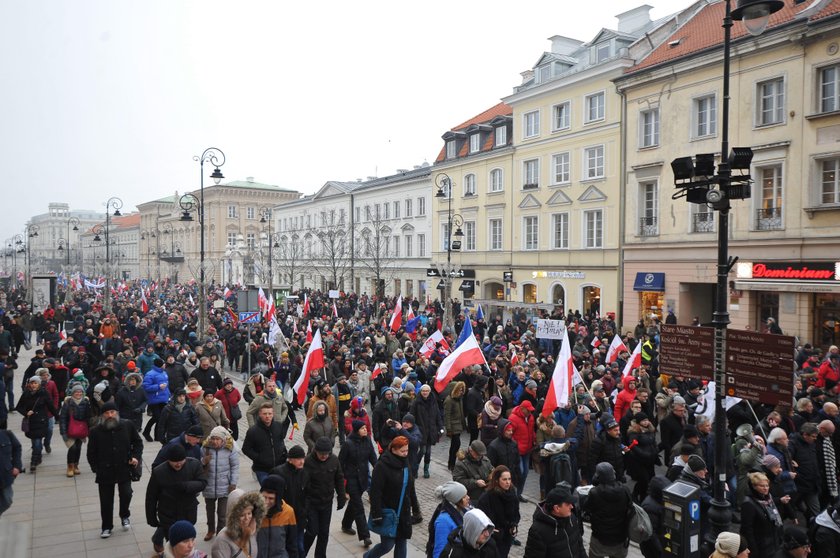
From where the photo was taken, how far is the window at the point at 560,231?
120 feet

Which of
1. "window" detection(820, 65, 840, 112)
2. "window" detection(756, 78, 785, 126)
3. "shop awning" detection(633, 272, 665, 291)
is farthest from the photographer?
"shop awning" detection(633, 272, 665, 291)

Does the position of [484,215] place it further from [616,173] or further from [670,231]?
[670,231]

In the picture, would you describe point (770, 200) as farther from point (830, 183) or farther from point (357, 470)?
point (357, 470)

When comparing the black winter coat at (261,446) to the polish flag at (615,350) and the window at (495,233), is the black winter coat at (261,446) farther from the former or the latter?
the window at (495,233)

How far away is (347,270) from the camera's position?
59438 mm

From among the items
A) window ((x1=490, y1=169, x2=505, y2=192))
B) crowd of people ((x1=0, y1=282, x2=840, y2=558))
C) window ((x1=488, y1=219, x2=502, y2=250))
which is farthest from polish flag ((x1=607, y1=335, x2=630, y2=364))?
window ((x1=490, y1=169, x2=505, y2=192))

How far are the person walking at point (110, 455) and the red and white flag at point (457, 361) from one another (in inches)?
245

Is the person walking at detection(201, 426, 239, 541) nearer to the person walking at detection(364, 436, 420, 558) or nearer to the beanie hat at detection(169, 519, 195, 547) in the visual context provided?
the person walking at detection(364, 436, 420, 558)

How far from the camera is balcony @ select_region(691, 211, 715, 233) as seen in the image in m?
28.0

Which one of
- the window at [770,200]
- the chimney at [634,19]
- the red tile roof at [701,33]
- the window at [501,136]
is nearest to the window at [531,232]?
the window at [501,136]

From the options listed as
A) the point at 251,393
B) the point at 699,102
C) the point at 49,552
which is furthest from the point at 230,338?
the point at 699,102

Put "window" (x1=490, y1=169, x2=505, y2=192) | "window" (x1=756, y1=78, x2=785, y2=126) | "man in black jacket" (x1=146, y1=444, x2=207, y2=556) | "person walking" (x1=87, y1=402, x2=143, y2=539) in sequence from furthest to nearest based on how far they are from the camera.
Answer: "window" (x1=490, y1=169, x2=505, y2=192), "window" (x1=756, y1=78, x2=785, y2=126), "person walking" (x1=87, y1=402, x2=143, y2=539), "man in black jacket" (x1=146, y1=444, x2=207, y2=556)

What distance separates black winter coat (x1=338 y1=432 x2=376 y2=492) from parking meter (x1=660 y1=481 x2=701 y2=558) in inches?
A: 134

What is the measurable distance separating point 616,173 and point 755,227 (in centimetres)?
841
